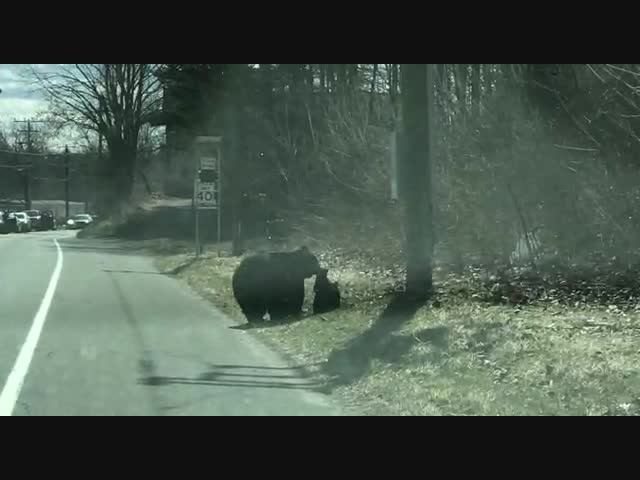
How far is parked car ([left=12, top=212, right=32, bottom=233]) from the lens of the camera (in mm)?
63812

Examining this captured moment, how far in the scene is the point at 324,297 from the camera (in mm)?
14445

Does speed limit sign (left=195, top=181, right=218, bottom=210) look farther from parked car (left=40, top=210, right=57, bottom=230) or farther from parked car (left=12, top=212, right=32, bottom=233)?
parked car (left=40, top=210, right=57, bottom=230)

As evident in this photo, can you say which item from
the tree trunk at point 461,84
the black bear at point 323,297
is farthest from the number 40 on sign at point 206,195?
the black bear at point 323,297

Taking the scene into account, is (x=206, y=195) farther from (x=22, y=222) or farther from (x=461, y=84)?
(x=22, y=222)

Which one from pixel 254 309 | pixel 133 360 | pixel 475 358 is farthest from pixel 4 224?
pixel 475 358

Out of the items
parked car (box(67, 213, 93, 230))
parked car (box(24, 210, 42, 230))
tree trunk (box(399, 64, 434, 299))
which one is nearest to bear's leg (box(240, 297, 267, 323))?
tree trunk (box(399, 64, 434, 299))

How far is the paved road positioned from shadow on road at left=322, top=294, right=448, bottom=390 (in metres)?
0.45

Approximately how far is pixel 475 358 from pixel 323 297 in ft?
16.4

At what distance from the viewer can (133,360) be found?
10719mm

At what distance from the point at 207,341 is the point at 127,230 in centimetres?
3904
